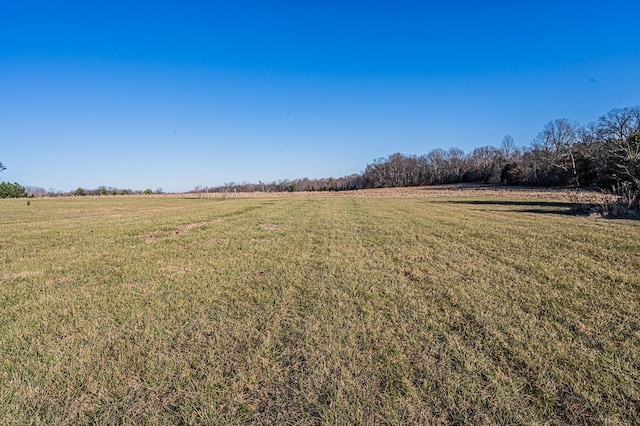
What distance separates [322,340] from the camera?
2963 millimetres

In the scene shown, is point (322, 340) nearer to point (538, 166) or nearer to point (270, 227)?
point (270, 227)

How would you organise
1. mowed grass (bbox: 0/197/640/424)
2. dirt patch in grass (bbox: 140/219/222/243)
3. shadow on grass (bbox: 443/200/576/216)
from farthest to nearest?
shadow on grass (bbox: 443/200/576/216) → dirt patch in grass (bbox: 140/219/222/243) → mowed grass (bbox: 0/197/640/424)

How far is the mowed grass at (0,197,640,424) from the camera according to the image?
2.08 metres

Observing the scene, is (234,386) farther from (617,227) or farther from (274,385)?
(617,227)

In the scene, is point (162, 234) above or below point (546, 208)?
above

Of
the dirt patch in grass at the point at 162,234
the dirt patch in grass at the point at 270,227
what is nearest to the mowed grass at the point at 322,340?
the dirt patch in grass at the point at 162,234

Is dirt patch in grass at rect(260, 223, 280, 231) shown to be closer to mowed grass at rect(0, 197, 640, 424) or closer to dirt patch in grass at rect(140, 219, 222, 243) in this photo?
dirt patch in grass at rect(140, 219, 222, 243)

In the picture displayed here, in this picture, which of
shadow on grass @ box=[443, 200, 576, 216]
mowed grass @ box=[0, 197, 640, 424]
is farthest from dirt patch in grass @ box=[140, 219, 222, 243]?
shadow on grass @ box=[443, 200, 576, 216]

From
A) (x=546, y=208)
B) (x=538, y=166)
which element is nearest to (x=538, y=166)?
(x=538, y=166)

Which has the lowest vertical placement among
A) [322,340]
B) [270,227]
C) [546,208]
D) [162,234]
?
[546,208]

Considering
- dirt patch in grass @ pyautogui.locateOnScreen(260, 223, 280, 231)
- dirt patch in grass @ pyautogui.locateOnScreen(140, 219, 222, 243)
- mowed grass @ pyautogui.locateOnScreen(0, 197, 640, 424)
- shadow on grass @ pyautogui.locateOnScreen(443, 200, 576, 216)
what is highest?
dirt patch in grass @ pyautogui.locateOnScreen(140, 219, 222, 243)

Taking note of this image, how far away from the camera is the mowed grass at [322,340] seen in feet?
6.82

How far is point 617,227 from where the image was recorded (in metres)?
9.75

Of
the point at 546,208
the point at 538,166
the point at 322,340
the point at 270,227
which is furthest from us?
the point at 538,166
